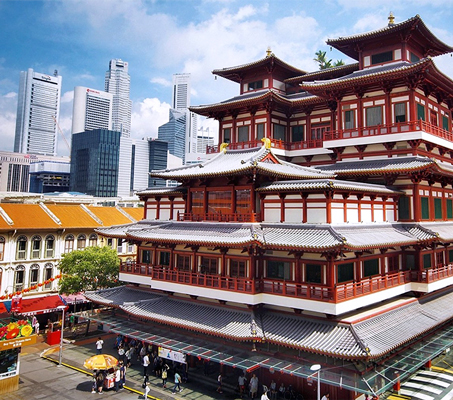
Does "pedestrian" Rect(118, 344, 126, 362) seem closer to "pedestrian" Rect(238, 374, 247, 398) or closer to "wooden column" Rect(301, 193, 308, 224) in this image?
"pedestrian" Rect(238, 374, 247, 398)

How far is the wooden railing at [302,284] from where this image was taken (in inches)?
937

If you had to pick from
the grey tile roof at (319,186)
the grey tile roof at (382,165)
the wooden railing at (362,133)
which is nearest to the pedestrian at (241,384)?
the grey tile roof at (319,186)

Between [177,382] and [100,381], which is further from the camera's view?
[100,381]

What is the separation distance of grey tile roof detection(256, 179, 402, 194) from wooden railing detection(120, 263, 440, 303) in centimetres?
594

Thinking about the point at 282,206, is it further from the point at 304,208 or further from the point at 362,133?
the point at 362,133

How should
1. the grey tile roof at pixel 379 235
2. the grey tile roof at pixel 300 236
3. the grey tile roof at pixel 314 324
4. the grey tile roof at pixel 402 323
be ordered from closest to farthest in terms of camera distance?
the grey tile roof at pixel 314 324 < the grey tile roof at pixel 402 323 < the grey tile roof at pixel 300 236 < the grey tile roof at pixel 379 235

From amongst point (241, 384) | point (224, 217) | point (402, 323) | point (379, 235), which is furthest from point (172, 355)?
point (379, 235)

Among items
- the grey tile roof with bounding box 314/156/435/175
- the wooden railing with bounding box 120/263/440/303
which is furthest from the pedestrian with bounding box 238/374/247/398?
the grey tile roof with bounding box 314/156/435/175

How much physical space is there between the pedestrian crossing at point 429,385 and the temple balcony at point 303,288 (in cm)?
566

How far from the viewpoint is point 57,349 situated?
3509 centimetres

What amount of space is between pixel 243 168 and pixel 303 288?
8.84 meters

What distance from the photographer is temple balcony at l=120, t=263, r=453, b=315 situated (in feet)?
77.3

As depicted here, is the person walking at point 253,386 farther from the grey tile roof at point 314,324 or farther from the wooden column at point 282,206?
the wooden column at point 282,206

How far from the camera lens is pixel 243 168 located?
88.0 feet
